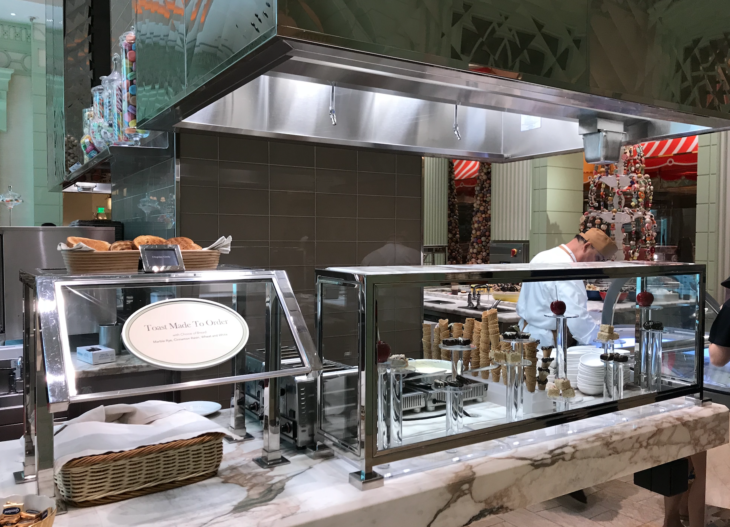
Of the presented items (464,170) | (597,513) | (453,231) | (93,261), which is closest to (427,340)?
(93,261)

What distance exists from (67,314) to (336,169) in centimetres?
217

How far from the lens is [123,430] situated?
1.39 metres

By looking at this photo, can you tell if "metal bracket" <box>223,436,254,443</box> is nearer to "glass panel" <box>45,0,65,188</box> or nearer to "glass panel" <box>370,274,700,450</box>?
"glass panel" <box>370,274,700,450</box>

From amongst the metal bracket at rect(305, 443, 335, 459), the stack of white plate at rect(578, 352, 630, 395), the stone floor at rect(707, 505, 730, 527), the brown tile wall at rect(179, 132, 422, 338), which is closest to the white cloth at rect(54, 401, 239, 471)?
the metal bracket at rect(305, 443, 335, 459)

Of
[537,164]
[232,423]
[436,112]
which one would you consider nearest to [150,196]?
[436,112]

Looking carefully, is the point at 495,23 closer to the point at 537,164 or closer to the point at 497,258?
the point at 497,258

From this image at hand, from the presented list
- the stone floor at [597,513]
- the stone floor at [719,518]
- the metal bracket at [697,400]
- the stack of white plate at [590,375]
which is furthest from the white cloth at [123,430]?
the stone floor at [719,518]

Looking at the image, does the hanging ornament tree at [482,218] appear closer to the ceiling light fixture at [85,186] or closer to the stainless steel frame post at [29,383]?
the ceiling light fixture at [85,186]

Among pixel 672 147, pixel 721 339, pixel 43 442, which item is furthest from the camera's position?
pixel 672 147

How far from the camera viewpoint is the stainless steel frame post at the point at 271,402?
58.9 inches

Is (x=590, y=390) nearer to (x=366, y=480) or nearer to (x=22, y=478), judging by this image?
(x=366, y=480)

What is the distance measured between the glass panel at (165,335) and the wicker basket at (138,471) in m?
0.17

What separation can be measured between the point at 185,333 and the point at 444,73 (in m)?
0.85

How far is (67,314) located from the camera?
1.26 meters
